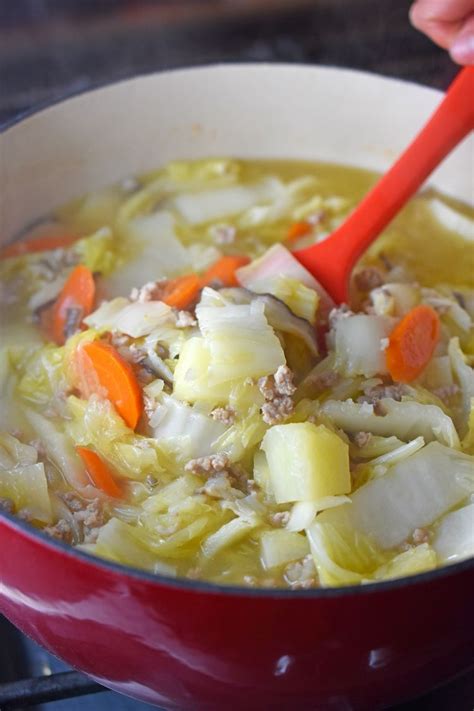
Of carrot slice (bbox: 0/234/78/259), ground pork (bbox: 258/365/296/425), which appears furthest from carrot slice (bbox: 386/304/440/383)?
carrot slice (bbox: 0/234/78/259)

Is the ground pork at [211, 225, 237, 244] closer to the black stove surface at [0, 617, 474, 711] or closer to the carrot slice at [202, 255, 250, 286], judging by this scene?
the carrot slice at [202, 255, 250, 286]

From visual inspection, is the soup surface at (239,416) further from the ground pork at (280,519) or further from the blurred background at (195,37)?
the blurred background at (195,37)

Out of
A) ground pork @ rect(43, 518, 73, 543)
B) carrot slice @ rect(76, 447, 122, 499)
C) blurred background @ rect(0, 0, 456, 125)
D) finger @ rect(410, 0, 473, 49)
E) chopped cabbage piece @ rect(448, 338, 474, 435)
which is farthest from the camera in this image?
blurred background @ rect(0, 0, 456, 125)

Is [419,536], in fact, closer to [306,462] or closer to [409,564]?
[409,564]

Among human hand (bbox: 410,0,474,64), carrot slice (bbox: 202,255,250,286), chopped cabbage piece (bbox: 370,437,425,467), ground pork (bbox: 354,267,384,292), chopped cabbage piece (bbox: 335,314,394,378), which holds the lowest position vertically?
chopped cabbage piece (bbox: 370,437,425,467)

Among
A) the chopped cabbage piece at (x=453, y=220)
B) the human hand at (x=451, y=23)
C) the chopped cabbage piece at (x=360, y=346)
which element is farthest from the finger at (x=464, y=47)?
the chopped cabbage piece at (x=360, y=346)

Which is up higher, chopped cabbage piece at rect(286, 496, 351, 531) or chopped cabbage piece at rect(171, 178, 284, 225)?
chopped cabbage piece at rect(171, 178, 284, 225)

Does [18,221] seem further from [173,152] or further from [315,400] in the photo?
[315,400]

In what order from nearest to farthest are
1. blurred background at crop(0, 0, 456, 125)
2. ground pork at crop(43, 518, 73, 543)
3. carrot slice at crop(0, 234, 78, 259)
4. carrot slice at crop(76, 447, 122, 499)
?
ground pork at crop(43, 518, 73, 543) < carrot slice at crop(76, 447, 122, 499) < carrot slice at crop(0, 234, 78, 259) < blurred background at crop(0, 0, 456, 125)
